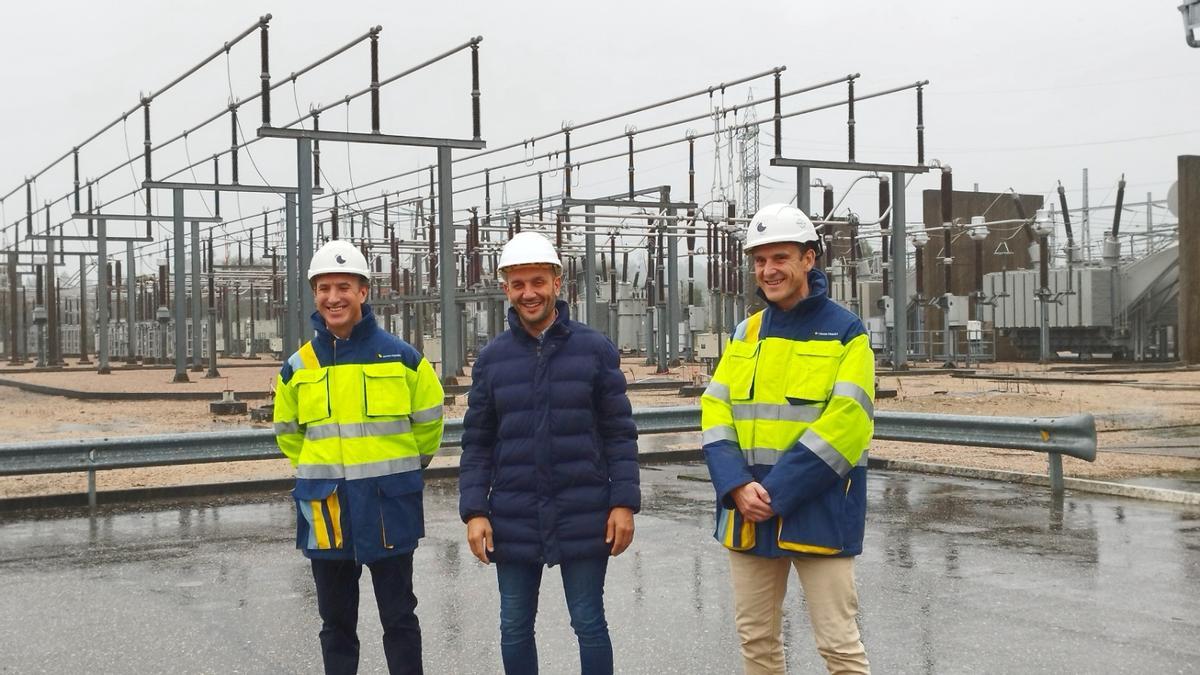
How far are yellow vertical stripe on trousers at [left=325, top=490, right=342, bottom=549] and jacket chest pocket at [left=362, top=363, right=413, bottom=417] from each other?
12.9 inches

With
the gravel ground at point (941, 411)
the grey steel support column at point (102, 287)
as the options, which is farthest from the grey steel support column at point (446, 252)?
the grey steel support column at point (102, 287)

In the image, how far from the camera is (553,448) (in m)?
4.34

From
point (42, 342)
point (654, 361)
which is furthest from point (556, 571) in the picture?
point (42, 342)

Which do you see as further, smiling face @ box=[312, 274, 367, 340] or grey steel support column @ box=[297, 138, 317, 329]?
grey steel support column @ box=[297, 138, 317, 329]

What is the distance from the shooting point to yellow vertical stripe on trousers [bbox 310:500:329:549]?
4.66m

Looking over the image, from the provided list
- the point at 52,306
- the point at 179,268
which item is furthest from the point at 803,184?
the point at 52,306

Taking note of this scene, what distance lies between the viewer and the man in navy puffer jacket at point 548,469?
14.2ft

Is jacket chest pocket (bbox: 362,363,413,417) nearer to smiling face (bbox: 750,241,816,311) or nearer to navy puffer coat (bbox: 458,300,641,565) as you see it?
navy puffer coat (bbox: 458,300,641,565)

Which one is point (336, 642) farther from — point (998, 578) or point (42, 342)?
point (42, 342)

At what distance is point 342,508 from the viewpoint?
15.4ft

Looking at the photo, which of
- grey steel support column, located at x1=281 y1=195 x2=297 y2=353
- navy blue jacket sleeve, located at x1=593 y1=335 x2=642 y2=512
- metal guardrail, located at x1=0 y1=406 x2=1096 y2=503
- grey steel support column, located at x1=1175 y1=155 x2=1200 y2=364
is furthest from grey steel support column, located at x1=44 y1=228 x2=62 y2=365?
navy blue jacket sleeve, located at x1=593 y1=335 x2=642 y2=512

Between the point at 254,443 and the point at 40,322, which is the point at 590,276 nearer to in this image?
the point at 40,322

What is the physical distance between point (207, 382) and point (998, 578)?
92.1 ft

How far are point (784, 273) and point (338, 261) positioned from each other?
1.67 m
